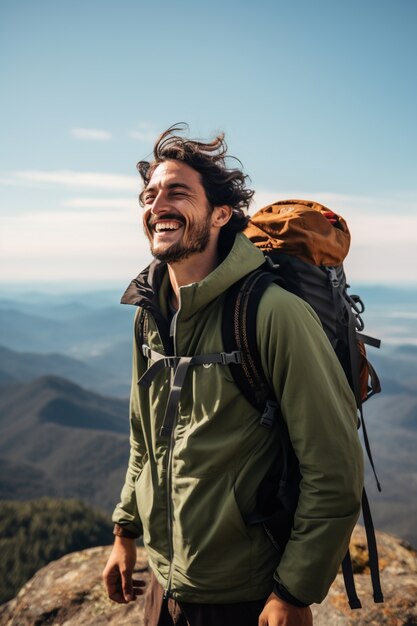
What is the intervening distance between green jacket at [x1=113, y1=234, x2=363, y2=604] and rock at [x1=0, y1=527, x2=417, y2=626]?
7.27ft

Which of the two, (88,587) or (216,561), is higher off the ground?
(216,561)

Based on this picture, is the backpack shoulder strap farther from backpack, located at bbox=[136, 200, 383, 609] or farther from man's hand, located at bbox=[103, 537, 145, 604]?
man's hand, located at bbox=[103, 537, 145, 604]

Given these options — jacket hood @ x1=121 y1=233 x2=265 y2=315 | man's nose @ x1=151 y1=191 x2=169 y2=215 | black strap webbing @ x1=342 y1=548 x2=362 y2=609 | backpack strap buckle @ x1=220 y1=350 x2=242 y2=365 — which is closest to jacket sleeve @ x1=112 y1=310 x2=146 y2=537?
jacket hood @ x1=121 y1=233 x2=265 y2=315

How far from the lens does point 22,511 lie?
1070 inches

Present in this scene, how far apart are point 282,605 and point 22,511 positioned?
28.2 m

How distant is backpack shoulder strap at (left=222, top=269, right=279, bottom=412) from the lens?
2.62 meters

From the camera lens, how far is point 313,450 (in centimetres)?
248

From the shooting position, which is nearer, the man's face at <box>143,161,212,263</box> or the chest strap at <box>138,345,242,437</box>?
the chest strap at <box>138,345,242,437</box>

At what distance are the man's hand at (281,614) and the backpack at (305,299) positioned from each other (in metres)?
0.27

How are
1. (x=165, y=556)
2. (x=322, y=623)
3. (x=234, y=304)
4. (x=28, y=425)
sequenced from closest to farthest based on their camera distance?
(x=234, y=304)
(x=165, y=556)
(x=322, y=623)
(x=28, y=425)

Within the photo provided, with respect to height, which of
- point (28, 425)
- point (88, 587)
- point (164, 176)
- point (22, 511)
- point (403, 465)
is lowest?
point (403, 465)

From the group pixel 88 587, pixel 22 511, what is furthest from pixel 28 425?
pixel 88 587

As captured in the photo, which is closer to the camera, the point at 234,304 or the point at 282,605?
the point at 282,605

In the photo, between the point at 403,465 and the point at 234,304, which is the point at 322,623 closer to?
the point at 234,304
